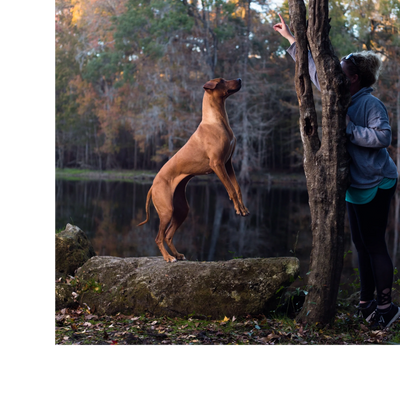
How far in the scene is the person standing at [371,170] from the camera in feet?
10.2

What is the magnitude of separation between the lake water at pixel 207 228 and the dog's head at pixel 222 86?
167cm

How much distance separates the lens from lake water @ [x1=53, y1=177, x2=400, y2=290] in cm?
651

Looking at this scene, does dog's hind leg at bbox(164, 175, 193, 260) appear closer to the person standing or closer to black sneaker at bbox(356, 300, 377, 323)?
the person standing

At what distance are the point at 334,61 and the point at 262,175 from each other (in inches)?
692

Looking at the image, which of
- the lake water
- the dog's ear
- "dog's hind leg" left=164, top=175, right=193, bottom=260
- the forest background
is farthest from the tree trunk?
the forest background

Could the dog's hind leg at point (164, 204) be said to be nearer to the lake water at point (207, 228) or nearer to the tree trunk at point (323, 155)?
the lake water at point (207, 228)

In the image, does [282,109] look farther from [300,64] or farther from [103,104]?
[300,64]

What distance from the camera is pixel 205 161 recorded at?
3.87 m

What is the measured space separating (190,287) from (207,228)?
5.04m

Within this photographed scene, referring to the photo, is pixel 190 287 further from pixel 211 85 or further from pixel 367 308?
pixel 211 85

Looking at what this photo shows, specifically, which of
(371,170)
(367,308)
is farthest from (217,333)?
(371,170)

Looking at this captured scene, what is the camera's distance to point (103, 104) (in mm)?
19969

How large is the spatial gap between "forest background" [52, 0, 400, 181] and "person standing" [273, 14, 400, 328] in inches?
274

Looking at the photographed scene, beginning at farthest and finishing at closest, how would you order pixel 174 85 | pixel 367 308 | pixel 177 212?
1. pixel 174 85
2. pixel 177 212
3. pixel 367 308
